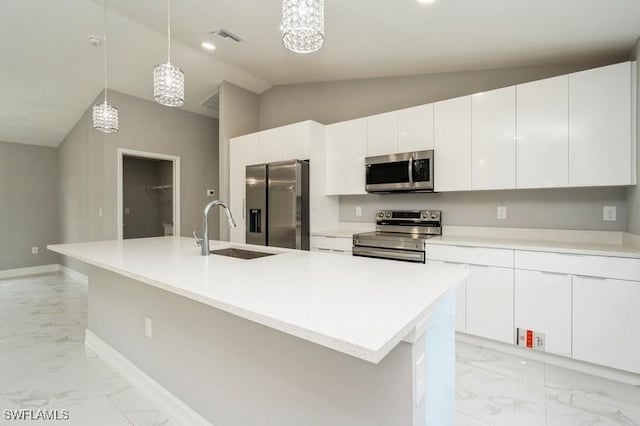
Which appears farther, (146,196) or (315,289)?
(146,196)

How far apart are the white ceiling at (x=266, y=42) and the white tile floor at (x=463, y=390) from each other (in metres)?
2.38

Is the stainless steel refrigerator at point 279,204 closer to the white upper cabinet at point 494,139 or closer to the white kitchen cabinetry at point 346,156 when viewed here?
the white kitchen cabinetry at point 346,156

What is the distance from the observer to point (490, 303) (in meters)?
2.37

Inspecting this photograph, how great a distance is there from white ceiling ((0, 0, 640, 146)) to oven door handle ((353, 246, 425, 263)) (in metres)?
1.82

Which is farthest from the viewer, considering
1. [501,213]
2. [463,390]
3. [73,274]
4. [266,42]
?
[73,274]

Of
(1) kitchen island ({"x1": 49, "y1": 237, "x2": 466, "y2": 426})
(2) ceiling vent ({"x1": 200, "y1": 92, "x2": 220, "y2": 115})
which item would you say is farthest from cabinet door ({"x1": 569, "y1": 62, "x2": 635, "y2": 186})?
(2) ceiling vent ({"x1": 200, "y1": 92, "x2": 220, "y2": 115})

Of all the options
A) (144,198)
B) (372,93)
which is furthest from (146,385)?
(144,198)

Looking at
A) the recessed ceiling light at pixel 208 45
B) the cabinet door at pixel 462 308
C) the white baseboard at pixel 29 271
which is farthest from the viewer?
the white baseboard at pixel 29 271

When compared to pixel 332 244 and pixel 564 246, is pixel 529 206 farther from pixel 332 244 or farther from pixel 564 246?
pixel 332 244

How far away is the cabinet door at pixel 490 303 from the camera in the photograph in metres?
2.30

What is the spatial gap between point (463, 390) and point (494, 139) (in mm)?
1959

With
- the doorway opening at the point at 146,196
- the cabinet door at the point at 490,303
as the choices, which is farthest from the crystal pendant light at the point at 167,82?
the doorway opening at the point at 146,196

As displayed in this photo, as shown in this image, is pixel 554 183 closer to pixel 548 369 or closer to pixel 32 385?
pixel 548 369

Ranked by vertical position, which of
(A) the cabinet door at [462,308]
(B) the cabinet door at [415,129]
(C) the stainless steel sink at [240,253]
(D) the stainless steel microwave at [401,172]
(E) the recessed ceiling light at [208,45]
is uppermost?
(E) the recessed ceiling light at [208,45]
